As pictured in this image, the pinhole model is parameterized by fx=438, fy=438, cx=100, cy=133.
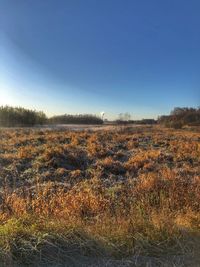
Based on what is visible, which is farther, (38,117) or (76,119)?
(76,119)

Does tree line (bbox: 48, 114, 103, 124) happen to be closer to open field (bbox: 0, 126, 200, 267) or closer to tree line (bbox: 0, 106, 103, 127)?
tree line (bbox: 0, 106, 103, 127)

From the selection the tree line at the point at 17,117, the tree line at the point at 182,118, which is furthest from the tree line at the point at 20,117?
the tree line at the point at 182,118

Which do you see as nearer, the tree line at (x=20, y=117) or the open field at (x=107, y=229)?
the open field at (x=107, y=229)

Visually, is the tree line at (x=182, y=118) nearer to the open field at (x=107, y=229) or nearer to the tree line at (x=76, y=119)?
the tree line at (x=76, y=119)

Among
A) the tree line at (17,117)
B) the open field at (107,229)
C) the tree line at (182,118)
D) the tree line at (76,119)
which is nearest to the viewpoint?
the open field at (107,229)

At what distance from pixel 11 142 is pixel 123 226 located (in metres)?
A: 16.8

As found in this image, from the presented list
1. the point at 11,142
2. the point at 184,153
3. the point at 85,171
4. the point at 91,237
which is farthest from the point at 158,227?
the point at 11,142

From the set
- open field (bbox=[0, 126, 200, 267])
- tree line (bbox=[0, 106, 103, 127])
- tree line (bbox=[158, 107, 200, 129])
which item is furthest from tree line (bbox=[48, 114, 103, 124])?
open field (bbox=[0, 126, 200, 267])

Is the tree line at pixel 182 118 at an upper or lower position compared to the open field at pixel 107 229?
upper

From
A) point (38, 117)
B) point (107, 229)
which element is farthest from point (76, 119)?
point (107, 229)

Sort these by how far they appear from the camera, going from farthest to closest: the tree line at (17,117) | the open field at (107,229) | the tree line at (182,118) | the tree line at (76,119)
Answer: the tree line at (76,119)
the tree line at (17,117)
the tree line at (182,118)
the open field at (107,229)

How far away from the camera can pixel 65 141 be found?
23.1 metres

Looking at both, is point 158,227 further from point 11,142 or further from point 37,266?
point 11,142

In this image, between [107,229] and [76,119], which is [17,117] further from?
[107,229]
